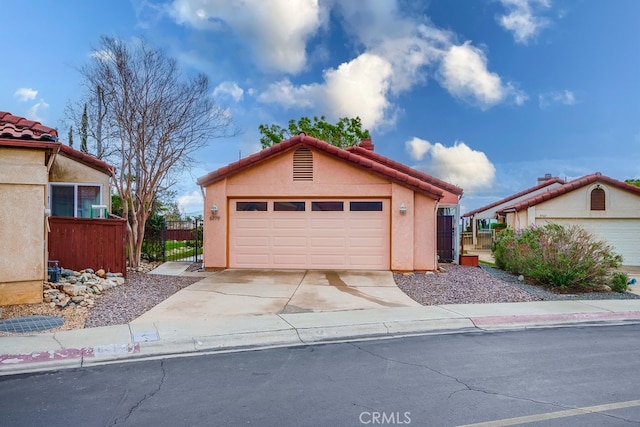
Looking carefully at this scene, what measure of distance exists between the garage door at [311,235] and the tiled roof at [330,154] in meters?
1.00

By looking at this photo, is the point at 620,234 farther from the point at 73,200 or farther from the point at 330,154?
the point at 73,200

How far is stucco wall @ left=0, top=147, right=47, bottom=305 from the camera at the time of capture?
942cm

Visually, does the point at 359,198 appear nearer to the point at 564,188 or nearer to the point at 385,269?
the point at 385,269

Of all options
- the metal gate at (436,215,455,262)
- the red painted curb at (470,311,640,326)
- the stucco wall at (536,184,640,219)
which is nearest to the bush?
the red painted curb at (470,311,640,326)

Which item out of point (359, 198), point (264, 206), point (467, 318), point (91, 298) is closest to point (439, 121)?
point (359, 198)

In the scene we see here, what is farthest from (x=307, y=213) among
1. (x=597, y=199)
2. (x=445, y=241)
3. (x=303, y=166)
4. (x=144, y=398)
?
(x=597, y=199)

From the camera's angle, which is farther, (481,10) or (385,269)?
(481,10)

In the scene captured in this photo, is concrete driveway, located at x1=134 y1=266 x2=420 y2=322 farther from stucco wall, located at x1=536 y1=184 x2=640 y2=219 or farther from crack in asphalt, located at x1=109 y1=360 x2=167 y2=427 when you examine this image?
stucco wall, located at x1=536 y1=184 x2=640 y2=219

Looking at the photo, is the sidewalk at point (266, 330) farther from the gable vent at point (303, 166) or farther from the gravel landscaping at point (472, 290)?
the gable vent at point (303, 166)

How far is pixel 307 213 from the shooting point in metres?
15.4

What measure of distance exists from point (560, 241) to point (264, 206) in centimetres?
920

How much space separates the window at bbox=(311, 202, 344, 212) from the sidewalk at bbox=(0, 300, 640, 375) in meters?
6.14

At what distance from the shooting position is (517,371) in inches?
234

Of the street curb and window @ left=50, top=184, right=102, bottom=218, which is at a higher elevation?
window @ left=50, top=184, right=102, bottom=218
